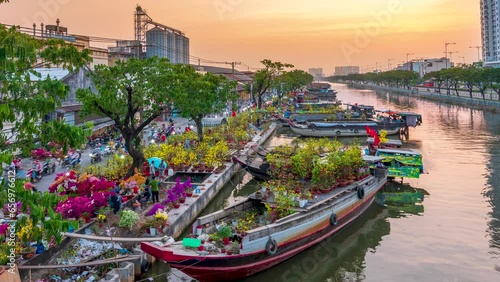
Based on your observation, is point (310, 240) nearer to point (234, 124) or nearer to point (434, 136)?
point (234, 124)

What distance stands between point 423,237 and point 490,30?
156 metres

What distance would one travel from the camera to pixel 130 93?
20.5 m

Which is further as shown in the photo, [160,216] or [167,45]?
[167,45]

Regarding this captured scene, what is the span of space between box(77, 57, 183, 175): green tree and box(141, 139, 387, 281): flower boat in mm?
7844

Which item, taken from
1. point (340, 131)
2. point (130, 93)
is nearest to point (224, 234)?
point (130, 93)

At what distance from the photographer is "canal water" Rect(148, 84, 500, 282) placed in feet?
46.1

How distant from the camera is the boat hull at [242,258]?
11.9m

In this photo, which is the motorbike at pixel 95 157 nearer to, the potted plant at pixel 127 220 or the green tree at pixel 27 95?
the potted plant at pixel 127 220

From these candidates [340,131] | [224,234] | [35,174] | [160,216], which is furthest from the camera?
[340,131]

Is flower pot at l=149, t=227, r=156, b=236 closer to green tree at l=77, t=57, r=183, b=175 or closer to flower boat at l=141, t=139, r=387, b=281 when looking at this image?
flower boat at l=141, t=139, r=387, b=281

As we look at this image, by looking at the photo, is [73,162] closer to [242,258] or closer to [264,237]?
[264,237]

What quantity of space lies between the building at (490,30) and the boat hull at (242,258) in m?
145

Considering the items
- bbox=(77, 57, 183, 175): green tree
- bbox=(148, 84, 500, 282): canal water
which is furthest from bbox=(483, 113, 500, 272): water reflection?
bbox=(77, 57, 183, 175): green tree

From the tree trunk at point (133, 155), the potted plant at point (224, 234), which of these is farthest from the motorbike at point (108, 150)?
the potted plant at point (224, 234)
